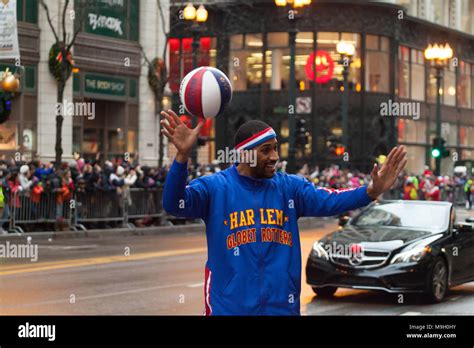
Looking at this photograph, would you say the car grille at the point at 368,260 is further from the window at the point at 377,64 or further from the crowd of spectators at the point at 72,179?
the window at the point at 377,64

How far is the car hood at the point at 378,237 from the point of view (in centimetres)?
1345

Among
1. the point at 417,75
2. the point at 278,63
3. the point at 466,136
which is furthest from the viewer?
the point at 466,136

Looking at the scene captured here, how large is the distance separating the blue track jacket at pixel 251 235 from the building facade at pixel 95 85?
26.8m

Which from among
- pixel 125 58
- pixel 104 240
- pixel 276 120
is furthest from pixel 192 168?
pixel 276 120

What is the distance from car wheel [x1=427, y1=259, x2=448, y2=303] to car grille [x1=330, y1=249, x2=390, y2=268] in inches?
28.9

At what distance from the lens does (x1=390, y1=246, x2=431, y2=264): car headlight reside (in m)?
13.2

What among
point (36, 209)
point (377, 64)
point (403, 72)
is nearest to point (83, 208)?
point (36, 209)

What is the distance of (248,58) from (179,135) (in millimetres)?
47471

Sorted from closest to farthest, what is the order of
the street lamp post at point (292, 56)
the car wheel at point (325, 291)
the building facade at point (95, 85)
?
the car wheel at point (325, 291) < the street lamp post at point (292, 56) < the building facade at point (95, 85)

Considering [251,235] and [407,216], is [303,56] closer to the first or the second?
[407,216]

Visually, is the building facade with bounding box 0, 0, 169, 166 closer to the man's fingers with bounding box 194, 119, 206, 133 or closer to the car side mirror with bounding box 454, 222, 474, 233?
the car side mirror with bounding box 454, 222, 474, 233

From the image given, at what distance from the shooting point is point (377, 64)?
53781 mm

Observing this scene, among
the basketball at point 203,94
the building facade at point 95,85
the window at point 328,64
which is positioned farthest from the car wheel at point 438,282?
the window at point 328,64

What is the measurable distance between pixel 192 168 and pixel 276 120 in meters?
18.1
